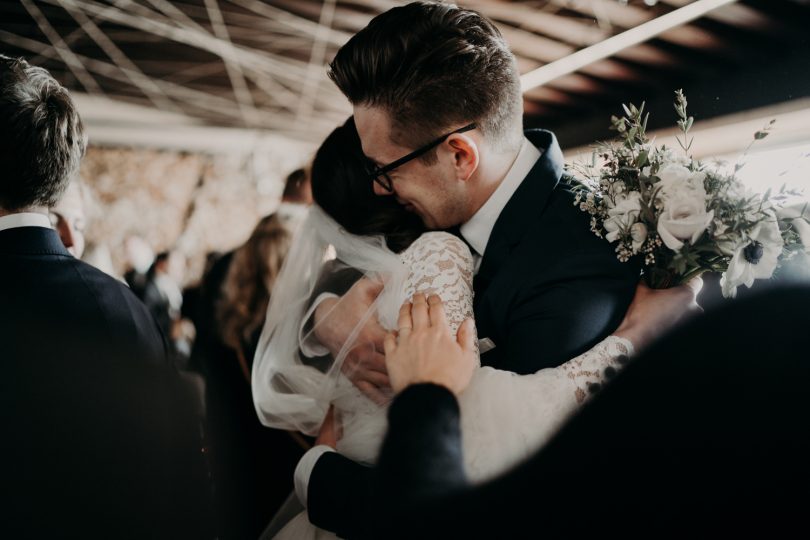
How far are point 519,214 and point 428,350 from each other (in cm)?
52

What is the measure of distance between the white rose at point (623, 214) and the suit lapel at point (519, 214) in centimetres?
18

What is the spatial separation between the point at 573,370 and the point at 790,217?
22.9 inches

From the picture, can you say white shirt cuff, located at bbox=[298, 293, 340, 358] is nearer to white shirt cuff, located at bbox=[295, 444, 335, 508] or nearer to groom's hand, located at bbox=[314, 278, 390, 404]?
groom's hand, located at bbox=[314, 278, 390, 404]

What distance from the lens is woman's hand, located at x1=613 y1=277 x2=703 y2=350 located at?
3.63 ft

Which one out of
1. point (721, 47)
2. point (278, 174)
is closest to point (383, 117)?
point (278, 174)

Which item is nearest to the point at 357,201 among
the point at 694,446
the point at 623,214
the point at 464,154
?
the point at 464,154

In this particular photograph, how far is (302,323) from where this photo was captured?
1.38 meters

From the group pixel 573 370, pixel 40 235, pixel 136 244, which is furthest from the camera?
pixel 136 244

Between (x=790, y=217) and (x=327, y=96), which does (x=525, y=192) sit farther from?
(x=327, y=96)

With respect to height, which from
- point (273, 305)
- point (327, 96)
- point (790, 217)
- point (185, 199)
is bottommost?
point (273, 305)

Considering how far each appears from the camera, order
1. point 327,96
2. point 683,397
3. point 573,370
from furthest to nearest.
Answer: point 327,96
point 573,370
point 683,397

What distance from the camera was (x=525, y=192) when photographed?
129 cm

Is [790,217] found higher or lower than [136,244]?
higher

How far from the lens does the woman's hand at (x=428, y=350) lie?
851 mm
